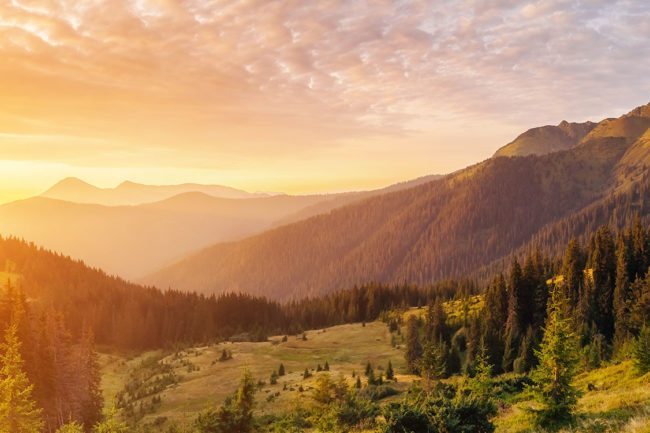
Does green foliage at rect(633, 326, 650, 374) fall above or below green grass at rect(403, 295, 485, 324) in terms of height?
above

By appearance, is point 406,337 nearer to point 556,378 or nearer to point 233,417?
point 233,417

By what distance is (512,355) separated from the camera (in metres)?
71.9

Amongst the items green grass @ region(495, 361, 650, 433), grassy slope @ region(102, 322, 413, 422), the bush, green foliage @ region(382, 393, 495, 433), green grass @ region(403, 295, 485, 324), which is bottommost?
grassy slope @ region(102, 322, 413, 422)

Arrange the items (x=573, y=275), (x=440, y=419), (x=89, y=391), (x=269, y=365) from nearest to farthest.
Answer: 1. (x=440, y=419)
2. (x=89, y=391)
3. (x=269, y=365)
4. (x=573, y=275)

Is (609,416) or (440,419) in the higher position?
(440,419)

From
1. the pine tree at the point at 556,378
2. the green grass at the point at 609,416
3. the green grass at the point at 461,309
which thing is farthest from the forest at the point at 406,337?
the green grass at the point at 461,309

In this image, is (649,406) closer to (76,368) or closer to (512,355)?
(512,355)

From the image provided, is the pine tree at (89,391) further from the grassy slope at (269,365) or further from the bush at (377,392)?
the bush at (377,392)

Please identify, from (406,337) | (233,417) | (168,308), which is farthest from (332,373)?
(168,308)

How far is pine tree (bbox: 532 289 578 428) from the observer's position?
2077cm

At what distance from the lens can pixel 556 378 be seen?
21.2 m

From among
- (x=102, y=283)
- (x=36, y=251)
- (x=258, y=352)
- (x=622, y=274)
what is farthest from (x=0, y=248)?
(x=622, y=274)

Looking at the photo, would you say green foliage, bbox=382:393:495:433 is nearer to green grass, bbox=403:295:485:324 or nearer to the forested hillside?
green grass, bbox=403:295:485:324

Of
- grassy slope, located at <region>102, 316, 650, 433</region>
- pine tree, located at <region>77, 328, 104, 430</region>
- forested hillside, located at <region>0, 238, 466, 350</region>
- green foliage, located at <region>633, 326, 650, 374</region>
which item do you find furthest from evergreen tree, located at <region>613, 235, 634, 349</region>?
pine tree, located at <region>77, 328, 104, 430</region>
